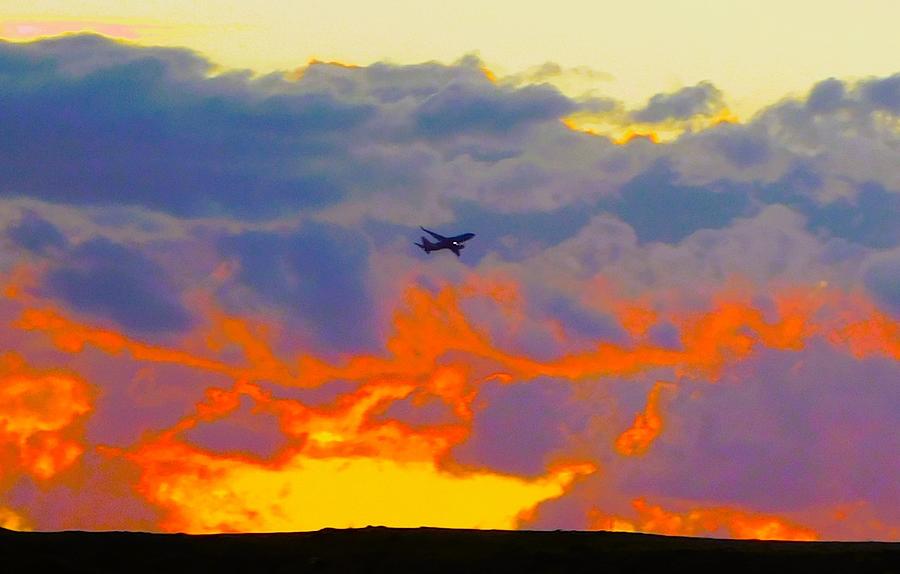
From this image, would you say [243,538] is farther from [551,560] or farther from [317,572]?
[551,560]

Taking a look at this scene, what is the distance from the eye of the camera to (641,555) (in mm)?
116375

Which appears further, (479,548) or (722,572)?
(479,548)

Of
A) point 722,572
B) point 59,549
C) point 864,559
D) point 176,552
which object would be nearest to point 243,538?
point 176,552

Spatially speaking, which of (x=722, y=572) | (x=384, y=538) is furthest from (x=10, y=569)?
(x=722, y=572)

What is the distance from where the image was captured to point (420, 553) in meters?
121

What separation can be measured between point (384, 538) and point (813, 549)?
30960 mm

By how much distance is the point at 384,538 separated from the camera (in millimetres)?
124000

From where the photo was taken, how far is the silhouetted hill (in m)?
115

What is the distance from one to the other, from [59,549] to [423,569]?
27.0 meters

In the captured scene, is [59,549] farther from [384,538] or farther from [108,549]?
[384,538]

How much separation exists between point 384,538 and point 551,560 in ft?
45.6

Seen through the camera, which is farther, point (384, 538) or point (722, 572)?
point (384, 538)

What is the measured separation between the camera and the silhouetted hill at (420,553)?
11500cm

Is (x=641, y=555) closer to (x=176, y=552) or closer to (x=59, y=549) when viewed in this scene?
(x=176, y=552)
